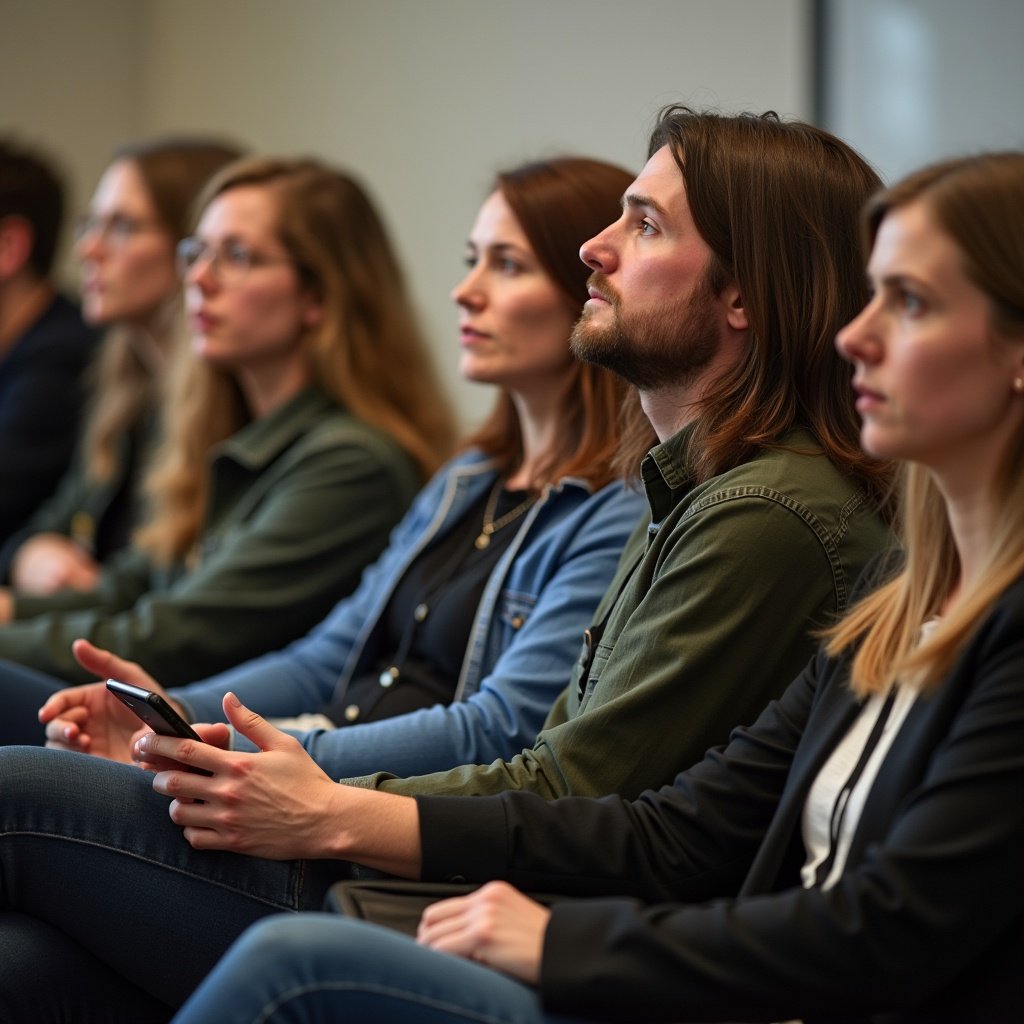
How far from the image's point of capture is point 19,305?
4141 mm

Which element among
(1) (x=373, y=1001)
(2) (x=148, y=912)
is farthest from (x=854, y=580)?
(2) (x=148, y=912)

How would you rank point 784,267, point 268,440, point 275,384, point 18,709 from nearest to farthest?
point 784,267, point 18,709, point 268,440, point 275,384

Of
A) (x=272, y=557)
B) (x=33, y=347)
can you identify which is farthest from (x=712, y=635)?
(x=33, y=347)

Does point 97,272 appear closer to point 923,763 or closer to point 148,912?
point 148,912

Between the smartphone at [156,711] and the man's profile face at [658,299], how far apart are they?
2.17ft

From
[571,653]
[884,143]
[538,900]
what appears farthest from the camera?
[884,143]

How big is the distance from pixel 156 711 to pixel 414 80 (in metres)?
2.58

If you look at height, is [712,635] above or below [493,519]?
above

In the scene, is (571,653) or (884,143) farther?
(884,143)

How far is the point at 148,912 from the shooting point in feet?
5.24

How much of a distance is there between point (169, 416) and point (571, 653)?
5.37ft

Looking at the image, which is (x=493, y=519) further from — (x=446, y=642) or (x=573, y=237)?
(x=573, y=237)

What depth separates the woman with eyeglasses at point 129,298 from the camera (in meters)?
3.60

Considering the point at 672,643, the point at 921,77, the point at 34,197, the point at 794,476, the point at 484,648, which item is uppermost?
the point at 921,77
